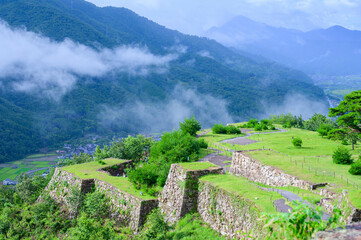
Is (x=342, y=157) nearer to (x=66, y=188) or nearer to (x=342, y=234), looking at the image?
(x=342, y=234)

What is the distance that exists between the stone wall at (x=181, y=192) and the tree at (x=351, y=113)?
14.2m

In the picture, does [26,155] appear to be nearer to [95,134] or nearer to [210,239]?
[95,134]

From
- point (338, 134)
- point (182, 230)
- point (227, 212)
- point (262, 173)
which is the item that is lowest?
point (182, 230)

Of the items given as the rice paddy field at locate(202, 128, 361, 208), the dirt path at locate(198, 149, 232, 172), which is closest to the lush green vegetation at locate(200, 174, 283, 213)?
the rice paddy field at locate(202, 128, 361, 208)

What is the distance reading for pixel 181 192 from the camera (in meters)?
17.4

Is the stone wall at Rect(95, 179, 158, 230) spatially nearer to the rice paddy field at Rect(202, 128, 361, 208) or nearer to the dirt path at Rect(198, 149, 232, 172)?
the dirt path at Rect(198, 149, 232, 172)

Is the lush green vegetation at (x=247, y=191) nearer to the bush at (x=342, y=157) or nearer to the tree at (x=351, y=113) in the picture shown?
the bush at (x=342, y=157)

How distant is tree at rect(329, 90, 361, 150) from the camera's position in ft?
80.8

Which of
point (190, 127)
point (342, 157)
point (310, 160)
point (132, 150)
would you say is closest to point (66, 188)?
point (132, 150)

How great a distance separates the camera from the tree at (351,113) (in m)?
24.6

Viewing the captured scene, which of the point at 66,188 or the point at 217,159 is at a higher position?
the point at 217,159

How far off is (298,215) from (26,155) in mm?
124152

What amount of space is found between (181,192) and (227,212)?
3.80 meters

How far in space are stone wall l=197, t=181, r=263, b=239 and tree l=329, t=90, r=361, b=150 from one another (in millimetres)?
15976
